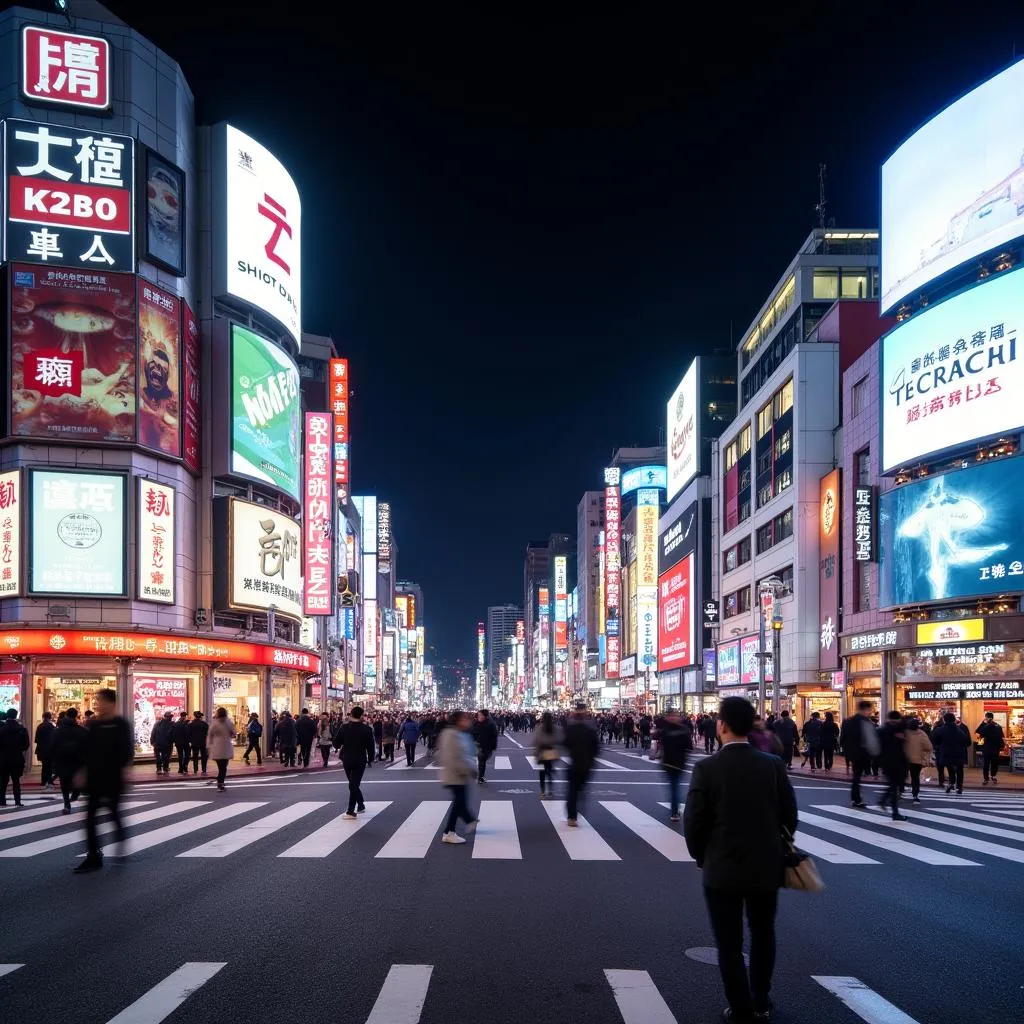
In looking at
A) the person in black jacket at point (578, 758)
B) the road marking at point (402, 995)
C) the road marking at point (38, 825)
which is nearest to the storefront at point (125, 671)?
the road marking at point (38, 825)

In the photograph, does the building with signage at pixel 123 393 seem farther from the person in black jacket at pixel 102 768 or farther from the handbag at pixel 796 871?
the handbag at pixel 796 871

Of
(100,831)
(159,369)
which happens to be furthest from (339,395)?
(100,831)

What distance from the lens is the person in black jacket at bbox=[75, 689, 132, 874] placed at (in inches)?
414

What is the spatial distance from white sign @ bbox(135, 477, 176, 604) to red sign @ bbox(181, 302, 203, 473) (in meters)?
2.10

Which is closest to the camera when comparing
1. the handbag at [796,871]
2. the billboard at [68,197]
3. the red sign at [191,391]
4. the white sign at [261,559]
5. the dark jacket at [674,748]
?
the handbag at [796,871]

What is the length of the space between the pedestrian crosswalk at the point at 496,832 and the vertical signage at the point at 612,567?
77084mm

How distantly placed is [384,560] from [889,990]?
115373mm

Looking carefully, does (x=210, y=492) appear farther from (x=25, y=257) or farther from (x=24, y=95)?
(x=24, y=95)

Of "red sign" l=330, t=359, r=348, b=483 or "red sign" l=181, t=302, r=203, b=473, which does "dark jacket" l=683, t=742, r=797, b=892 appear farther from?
"red sign" l=330, t=359, r=348, b=483

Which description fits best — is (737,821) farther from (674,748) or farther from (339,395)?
(339,395)

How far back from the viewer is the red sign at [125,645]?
30453 millimetres

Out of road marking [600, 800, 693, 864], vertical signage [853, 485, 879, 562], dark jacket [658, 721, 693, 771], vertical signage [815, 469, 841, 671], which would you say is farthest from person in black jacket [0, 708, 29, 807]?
vertical signage [815, 469, 841, 671]

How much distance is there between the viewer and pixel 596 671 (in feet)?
415

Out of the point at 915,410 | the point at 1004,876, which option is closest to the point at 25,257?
the point at 915,410
